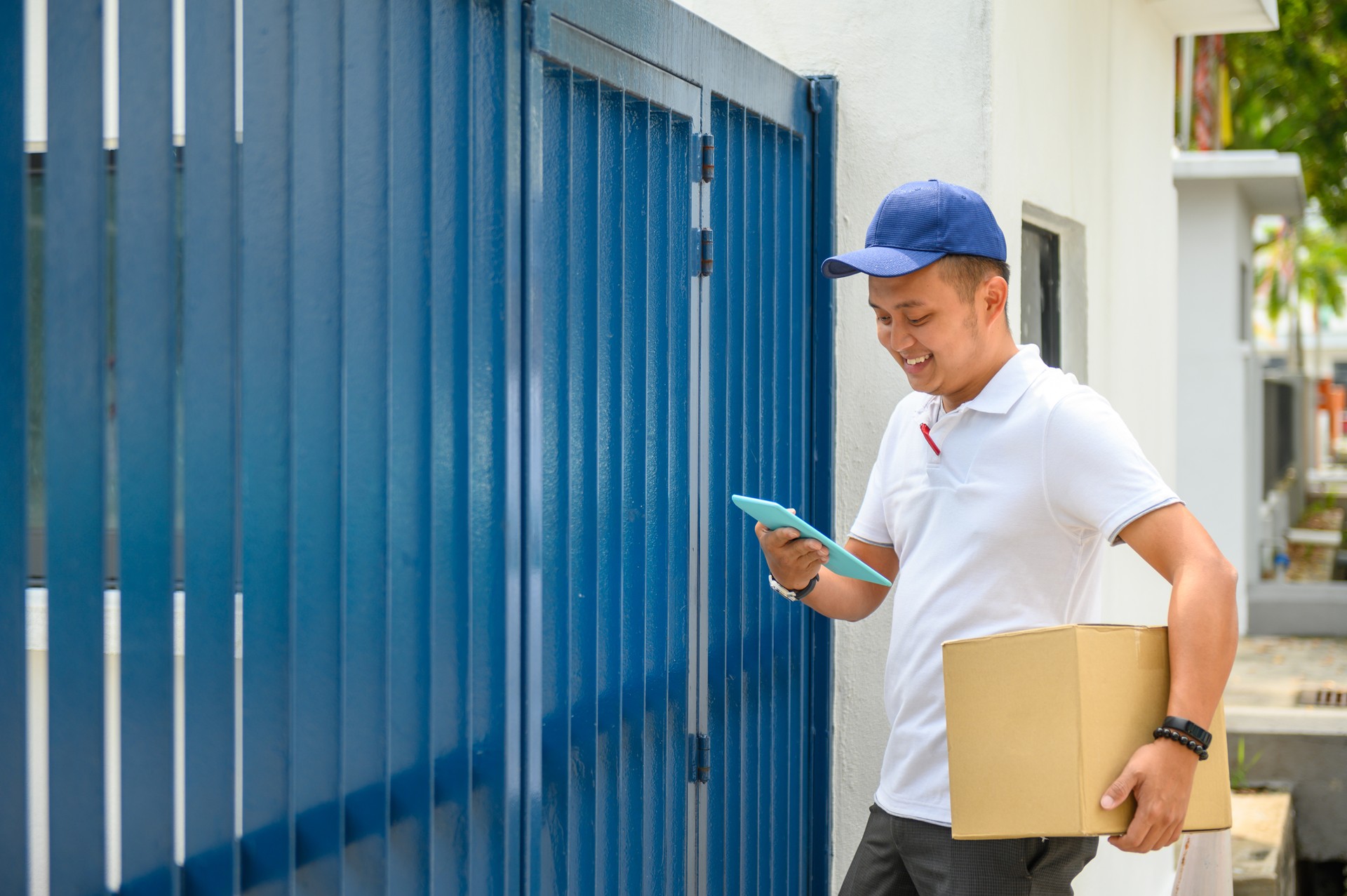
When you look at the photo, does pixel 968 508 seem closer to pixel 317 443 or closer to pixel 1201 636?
pixel 1201 636

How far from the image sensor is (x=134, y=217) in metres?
1.62

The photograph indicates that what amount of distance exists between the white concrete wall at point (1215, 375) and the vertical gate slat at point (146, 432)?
11.5 metres

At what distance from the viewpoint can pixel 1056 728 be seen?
2.11 m

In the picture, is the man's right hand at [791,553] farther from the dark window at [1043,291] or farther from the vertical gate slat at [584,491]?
the dark window at [1043,291]

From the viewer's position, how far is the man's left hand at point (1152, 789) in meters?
2.08

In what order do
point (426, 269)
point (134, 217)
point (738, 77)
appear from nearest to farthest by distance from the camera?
point (134, 217), point (426, 269), point (738, 77)

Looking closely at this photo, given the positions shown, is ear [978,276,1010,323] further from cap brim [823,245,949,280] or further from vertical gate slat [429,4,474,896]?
vertical gate slat [429,4,474,896]

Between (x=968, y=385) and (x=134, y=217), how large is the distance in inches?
58.3

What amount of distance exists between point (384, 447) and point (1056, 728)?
114cm

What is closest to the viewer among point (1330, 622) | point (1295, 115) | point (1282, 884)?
point (1282, 884)

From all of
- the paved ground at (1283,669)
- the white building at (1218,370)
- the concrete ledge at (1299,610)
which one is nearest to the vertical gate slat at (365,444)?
the paved ground at (1283,669)

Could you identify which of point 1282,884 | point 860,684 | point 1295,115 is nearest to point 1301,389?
point 1295,115

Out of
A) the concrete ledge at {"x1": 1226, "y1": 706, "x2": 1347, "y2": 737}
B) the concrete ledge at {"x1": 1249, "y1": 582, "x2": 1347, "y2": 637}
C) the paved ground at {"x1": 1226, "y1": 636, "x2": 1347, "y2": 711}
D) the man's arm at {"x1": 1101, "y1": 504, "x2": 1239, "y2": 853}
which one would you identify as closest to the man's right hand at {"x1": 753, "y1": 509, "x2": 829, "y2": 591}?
the man's arm at {"x1": 1101, "y1": 504, "x2": 1239, "y2": 853}

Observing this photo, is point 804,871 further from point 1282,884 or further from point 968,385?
point 1282,884
